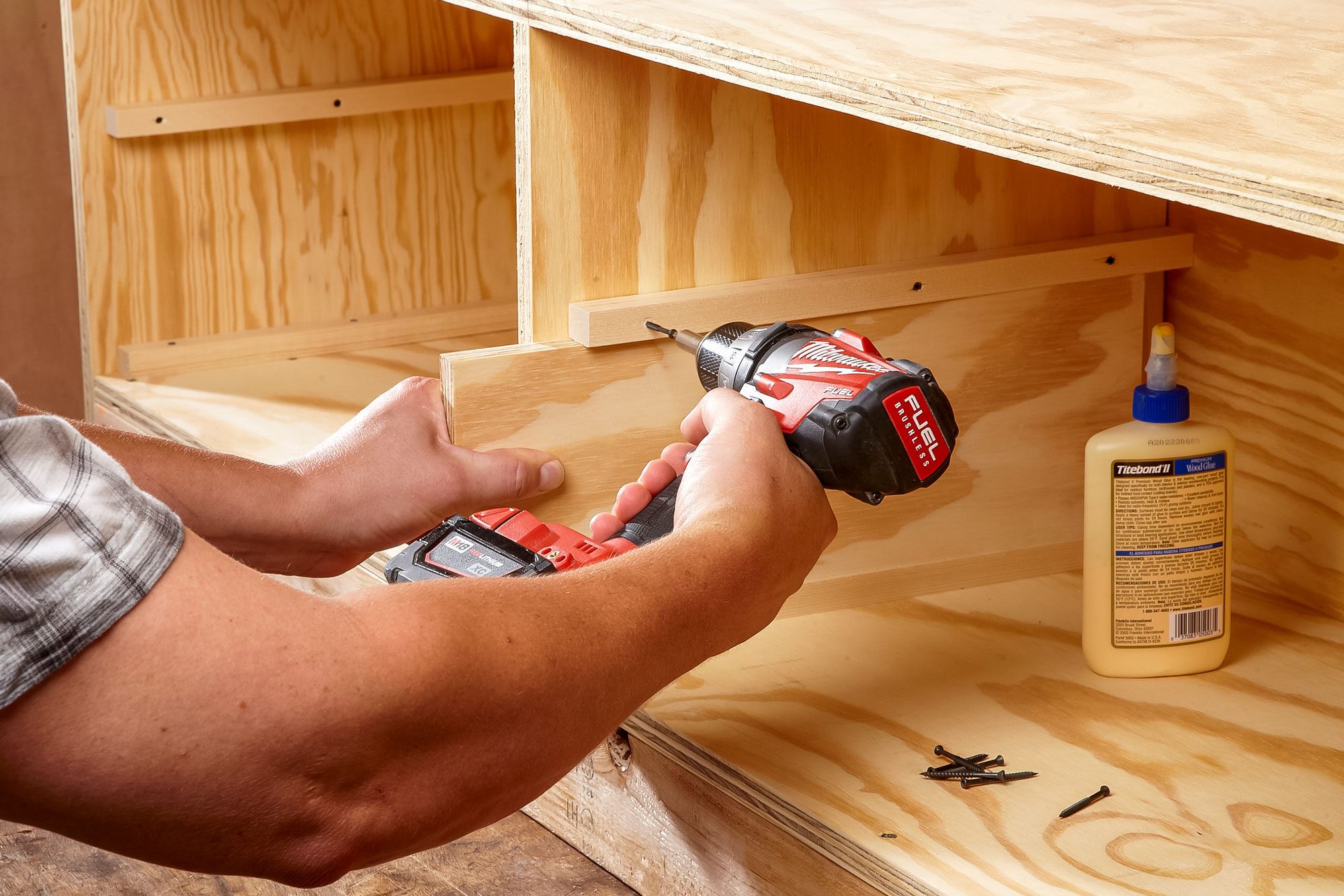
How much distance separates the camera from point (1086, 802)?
957 millimetres

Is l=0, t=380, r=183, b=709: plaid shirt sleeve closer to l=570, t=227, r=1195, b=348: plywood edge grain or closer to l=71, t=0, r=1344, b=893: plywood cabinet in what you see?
l=71, t=0, r=1344, b=893: plywood cabinet

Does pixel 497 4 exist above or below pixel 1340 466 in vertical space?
above

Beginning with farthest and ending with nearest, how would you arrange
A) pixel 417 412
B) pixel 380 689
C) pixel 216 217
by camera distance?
pixel 216 217 → pixel 417 412 → pixel 380 689

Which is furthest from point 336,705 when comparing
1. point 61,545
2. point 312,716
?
point 61,545

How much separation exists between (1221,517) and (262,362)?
1.21 metres

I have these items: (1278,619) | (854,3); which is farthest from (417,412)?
(1278,619)

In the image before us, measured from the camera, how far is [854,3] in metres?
1.07

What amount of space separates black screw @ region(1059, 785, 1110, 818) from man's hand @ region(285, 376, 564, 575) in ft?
1.45

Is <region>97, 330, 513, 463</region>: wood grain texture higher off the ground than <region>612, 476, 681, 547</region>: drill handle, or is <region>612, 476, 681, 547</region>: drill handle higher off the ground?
<region>612, 476, 681, 547</region>: drill handle

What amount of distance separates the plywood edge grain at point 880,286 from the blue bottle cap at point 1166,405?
186 millimetres

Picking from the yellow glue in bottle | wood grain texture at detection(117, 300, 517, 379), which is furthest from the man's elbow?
wood grain texture at detection(117, 300, 517, 379)

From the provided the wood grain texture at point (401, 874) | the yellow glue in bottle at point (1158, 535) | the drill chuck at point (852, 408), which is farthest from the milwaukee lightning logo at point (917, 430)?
the wood grain texture at point (401, 874)

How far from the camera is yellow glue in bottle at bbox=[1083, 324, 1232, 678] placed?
1.10m

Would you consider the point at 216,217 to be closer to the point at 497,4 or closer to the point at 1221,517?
the point at 497,4
